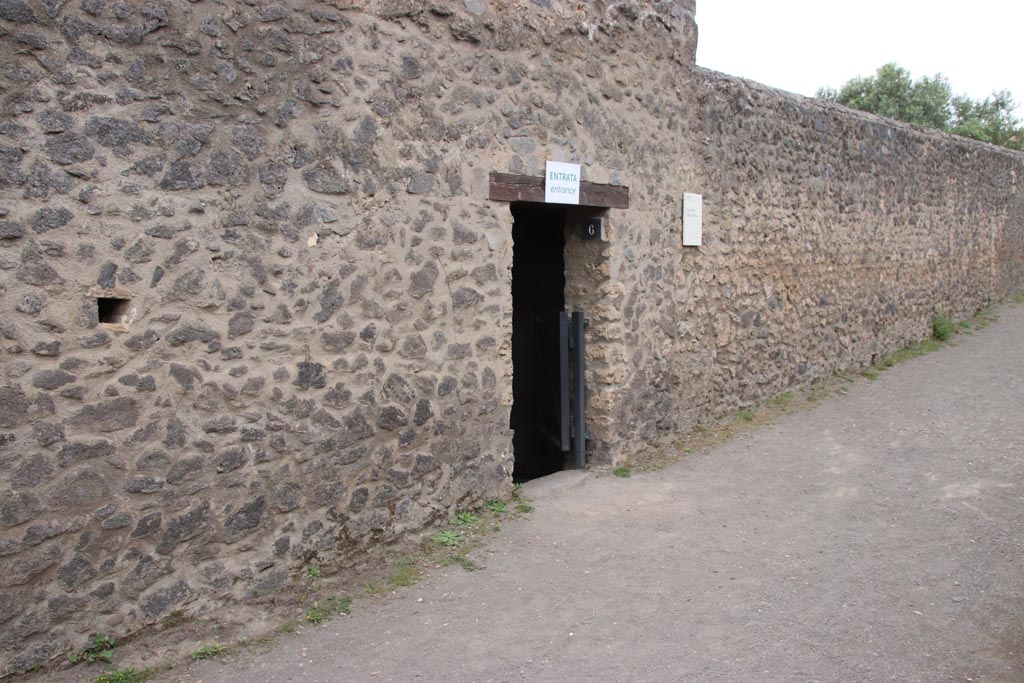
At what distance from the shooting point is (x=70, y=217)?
12.0 ft

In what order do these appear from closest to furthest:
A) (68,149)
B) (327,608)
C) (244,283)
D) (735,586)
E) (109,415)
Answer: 1. (68,149)
2. (109,415)
3. (244,283)
4. (327,608)
5. (735,586)

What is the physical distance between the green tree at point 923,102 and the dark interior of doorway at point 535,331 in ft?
59.8

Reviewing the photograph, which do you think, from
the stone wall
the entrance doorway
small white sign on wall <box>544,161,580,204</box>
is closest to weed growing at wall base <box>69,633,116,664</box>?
the stone wall

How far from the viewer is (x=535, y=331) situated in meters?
8.22

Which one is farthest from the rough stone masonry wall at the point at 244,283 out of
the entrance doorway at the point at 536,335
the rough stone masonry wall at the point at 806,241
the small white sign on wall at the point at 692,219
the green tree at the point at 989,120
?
the green tree at the point at 989,120

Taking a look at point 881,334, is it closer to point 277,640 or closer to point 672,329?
point 672,329

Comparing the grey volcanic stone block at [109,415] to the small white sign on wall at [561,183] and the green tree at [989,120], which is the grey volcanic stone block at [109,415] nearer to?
the small white sign on wall at [561,183]

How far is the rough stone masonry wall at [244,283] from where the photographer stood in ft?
11.9

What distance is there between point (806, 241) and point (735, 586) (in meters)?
5.28

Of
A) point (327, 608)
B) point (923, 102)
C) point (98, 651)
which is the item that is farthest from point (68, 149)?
point (923, 102)

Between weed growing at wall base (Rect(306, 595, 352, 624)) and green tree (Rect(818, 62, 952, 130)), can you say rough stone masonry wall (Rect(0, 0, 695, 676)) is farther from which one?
green tree (Rect(818, 62, 952, 130))

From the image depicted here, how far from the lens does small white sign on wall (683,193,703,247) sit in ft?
23.8

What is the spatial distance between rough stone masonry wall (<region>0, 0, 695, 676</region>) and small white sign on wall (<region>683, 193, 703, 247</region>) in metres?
1.66

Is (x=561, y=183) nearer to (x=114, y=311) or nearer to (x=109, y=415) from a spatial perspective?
(x=114, y=311)
